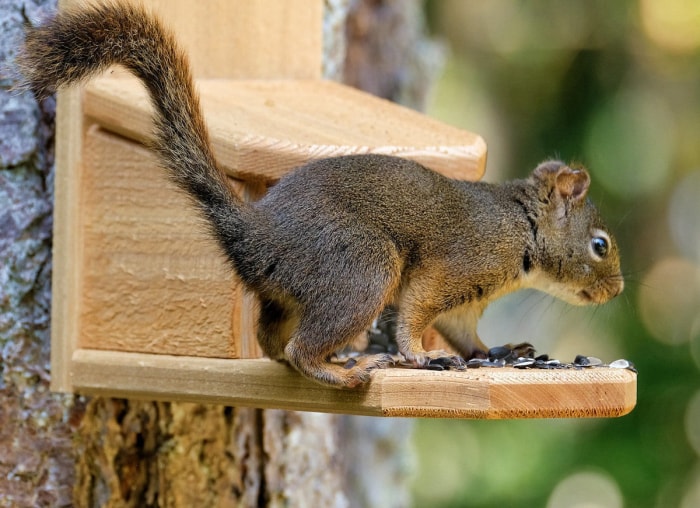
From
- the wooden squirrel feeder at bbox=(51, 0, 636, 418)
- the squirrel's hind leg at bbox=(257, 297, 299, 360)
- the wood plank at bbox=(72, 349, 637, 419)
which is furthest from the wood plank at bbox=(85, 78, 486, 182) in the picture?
the wood plank at bbox=(72, 349, 637, 419)

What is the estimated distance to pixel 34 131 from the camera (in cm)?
229

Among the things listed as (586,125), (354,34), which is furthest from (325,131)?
(586,125)

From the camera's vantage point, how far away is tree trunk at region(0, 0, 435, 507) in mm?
2270

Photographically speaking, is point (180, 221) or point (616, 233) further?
point (616, 233)

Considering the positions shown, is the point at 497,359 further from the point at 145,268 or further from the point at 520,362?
the point at 145,268

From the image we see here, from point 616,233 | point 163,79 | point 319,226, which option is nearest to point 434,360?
point 319,226

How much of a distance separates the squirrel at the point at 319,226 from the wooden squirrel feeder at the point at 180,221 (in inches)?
3.4

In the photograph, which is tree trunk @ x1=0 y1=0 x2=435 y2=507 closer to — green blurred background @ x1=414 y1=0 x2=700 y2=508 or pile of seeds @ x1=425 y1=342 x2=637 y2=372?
pile of seeds @ x1=425 y1=342 x2=637 y2=372

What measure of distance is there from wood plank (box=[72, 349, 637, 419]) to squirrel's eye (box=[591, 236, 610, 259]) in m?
0.50

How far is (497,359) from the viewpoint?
216 cm

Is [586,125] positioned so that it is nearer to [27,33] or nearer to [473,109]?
[473,109]

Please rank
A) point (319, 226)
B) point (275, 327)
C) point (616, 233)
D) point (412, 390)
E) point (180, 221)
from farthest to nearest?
point (616, 233) → point (180, 221) → point (275, 327) → point (319, 226) → point (412, 390)

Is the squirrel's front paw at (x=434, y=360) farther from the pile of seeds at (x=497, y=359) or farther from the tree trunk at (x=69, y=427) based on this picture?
the tree trunk at (x=69, y=427)

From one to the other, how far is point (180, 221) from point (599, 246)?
0.86 meters
